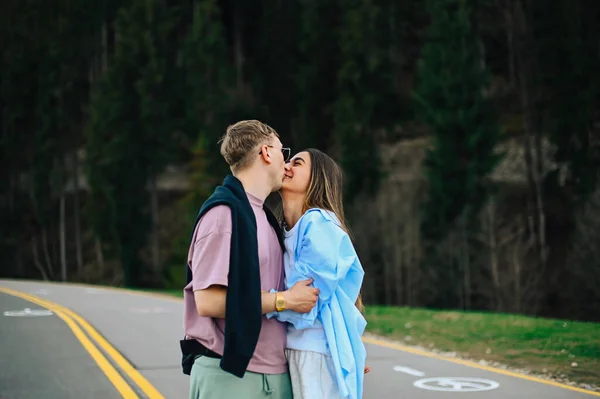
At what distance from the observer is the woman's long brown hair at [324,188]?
4043 mm

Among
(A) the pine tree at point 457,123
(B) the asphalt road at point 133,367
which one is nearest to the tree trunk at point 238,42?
(A) the pine tree at point 457,123

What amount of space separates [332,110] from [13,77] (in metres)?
27.3

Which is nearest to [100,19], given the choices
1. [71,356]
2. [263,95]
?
[263,95]

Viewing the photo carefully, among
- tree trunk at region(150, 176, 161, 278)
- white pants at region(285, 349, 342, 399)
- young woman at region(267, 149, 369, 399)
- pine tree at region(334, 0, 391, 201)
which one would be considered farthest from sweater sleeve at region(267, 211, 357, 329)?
tree trunk at region(150, 176, 161, 278)

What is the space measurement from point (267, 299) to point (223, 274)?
0.25 m

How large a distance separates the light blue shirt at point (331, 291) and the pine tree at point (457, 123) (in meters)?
31.0

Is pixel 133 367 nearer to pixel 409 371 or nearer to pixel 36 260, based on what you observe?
pixel 409 371

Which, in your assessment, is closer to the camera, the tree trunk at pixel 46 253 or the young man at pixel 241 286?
the young man at pixel 241 286

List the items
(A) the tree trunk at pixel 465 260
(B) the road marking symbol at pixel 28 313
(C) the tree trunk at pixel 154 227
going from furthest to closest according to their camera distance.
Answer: (C) the tree trunk at pixel 154 227 < (A) the tree trunk at pixel 465 260 < (B) the road marking symbol at pixel 28 313

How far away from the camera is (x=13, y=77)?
60062 mm

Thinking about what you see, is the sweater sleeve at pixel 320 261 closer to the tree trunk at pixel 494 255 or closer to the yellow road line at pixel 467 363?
the yellow road line at pixel 467 363

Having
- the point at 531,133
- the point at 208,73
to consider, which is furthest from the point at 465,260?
the point at 208,73

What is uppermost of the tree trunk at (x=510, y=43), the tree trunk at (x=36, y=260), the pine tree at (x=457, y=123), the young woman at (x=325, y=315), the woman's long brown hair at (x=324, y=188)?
the tree trunk at (x=510, y=43)

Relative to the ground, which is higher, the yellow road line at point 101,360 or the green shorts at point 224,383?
the green shorts at point 224,383
